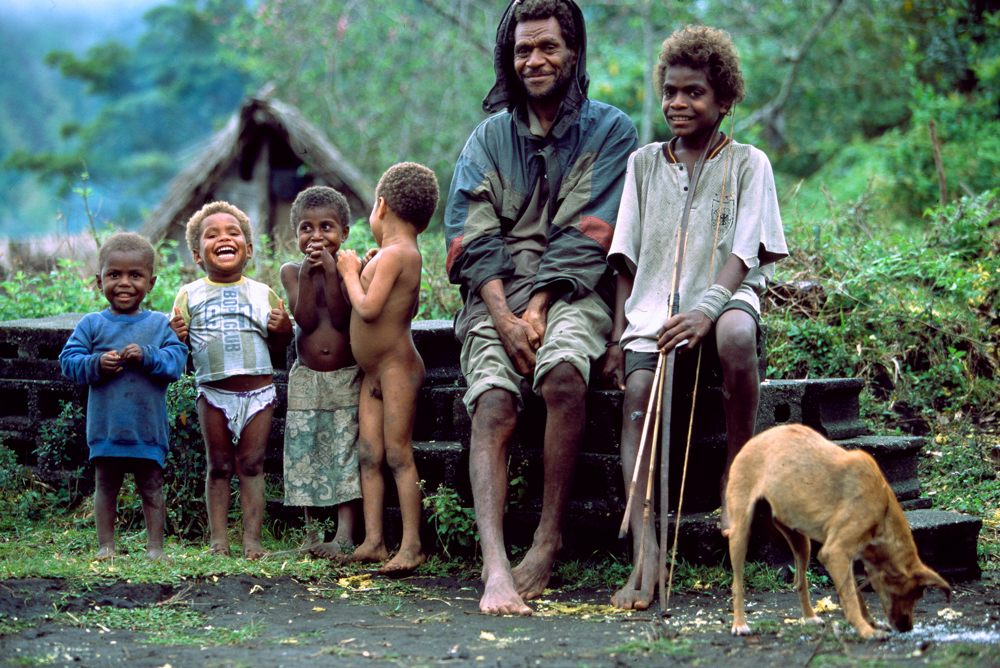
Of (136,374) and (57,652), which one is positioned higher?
(136,374)

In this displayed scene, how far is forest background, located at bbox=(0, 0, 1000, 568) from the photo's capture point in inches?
223

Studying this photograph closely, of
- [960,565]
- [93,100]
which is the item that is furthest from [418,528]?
[93,100]

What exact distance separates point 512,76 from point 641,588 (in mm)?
2390

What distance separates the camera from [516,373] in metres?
4.04

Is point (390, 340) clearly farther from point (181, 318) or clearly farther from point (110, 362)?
point (110, 362)

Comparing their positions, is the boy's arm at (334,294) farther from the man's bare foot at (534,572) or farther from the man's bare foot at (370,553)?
the man's bare foot at (534,572)

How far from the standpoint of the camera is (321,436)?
4.62m

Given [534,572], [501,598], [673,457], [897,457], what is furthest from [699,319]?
[897,457]

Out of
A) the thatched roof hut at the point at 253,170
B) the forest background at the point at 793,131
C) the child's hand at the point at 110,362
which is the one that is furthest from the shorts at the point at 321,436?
the thatched roof hut at the point at 253,170

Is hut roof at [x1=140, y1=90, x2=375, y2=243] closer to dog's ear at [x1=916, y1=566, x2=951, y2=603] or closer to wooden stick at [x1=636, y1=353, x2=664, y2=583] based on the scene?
wooden stick at [x1=636, y1=353, x2=664, y2=583]

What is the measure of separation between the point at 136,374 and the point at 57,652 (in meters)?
1.56

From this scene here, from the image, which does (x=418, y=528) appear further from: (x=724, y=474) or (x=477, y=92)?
(x=477, y=92)

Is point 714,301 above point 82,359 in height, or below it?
above

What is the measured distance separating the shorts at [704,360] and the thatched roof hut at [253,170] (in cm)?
805
